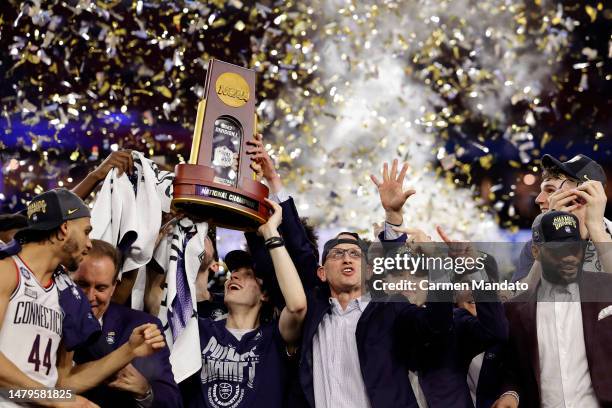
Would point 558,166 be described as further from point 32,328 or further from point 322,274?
point 32,328

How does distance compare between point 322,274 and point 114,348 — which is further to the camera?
point 322,274

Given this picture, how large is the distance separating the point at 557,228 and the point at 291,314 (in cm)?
101

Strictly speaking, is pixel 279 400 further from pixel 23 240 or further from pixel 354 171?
pixel 354 171

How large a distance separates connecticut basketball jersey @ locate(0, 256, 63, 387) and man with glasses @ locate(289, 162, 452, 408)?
36.7 inches

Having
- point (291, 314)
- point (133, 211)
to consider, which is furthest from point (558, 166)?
point (133, 211)

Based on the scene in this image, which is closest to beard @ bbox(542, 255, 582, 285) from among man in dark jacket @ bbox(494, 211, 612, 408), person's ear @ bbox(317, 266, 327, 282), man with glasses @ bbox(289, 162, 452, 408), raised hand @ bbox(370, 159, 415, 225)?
man in dark jacket @ bbox(494, 211, 612, 408)

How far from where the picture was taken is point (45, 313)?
8.44ft

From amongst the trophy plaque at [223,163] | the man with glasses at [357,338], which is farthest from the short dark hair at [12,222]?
the man with glasses at [357,338]

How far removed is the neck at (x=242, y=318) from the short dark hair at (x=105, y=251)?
1.72ft

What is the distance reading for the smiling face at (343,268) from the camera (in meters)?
3.26

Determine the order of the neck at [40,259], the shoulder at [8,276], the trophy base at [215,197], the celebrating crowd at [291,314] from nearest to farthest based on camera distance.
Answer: the shoulder at [8,276]
the neck at [40,259]
the celebrating crowd at [291,314]
the trophy base at [215,197]

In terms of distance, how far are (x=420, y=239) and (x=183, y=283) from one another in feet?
3.14

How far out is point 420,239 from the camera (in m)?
3.05

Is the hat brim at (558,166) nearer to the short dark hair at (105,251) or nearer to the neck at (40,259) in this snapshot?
the short dark hair at (105,251)
